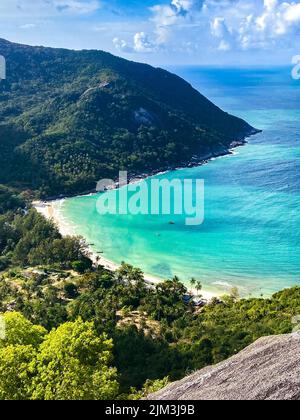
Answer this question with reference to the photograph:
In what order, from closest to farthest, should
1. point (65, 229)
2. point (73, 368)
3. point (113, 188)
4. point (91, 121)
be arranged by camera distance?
point (73, 368) → point (65, 229) → point (113, 188) → point (91, 121)

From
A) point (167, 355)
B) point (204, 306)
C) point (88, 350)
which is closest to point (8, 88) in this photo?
point (204, 306)

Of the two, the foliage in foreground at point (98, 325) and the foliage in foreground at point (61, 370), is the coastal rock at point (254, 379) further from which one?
the foliage in foreground at point (98, 325)

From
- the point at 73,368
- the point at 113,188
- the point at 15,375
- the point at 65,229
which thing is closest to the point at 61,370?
the point at 73,368

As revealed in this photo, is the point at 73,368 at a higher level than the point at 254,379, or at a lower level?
lower

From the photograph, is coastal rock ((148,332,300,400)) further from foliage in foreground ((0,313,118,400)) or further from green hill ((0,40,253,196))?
green hill ((0,40,253,196))

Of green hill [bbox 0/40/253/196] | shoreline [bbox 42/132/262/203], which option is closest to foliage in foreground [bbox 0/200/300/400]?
shoreline [bbox 42/132/262/203]

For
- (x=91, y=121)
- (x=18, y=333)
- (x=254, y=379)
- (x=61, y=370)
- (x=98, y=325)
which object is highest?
(x=91, y=121)

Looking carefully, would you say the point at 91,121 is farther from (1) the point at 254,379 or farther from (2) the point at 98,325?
(1) the point at 254,379
